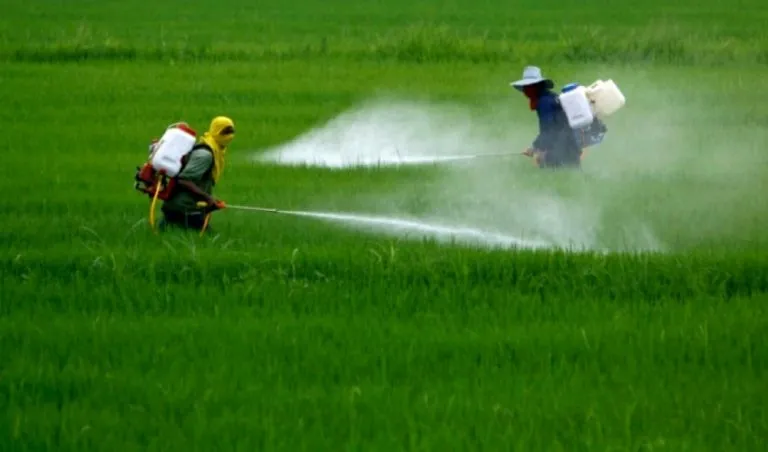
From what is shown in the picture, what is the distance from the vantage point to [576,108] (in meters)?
11.9

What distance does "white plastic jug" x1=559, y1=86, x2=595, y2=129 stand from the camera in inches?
469

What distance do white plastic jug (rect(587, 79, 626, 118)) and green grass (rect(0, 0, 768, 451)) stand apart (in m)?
0.54

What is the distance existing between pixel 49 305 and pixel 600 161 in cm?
676

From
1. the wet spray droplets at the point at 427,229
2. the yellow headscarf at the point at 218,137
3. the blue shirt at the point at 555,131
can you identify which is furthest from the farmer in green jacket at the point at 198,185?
the blue shirt at the point at 555,131

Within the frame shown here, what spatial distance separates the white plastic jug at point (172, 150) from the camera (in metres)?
9.25

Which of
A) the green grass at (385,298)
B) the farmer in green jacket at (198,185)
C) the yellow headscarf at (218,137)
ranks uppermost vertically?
the yellow headscarf at (218,137)

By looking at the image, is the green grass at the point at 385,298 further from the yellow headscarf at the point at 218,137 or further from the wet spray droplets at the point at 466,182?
the yellow headscarf at the point at 218,137

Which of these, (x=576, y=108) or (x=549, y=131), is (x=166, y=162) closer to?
(x=576, y=108)

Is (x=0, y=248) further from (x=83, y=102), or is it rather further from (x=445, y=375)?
(x=83, y=102)

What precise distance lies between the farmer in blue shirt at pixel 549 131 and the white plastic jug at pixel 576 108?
0.20 m

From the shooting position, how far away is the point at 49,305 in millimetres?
7742

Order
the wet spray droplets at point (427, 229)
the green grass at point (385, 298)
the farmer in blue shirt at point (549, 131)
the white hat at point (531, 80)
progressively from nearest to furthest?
the green grass at point (385, 298) → the wet spray droplets at point (427, 229) → the white hat at point (531, 80) → the farmer in blue shirt at point (549, 131)

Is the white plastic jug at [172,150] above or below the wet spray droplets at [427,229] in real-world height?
above

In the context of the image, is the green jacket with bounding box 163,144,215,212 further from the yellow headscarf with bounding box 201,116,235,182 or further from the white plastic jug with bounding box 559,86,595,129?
the white plastic jug with bounding box 559,86,595,129
